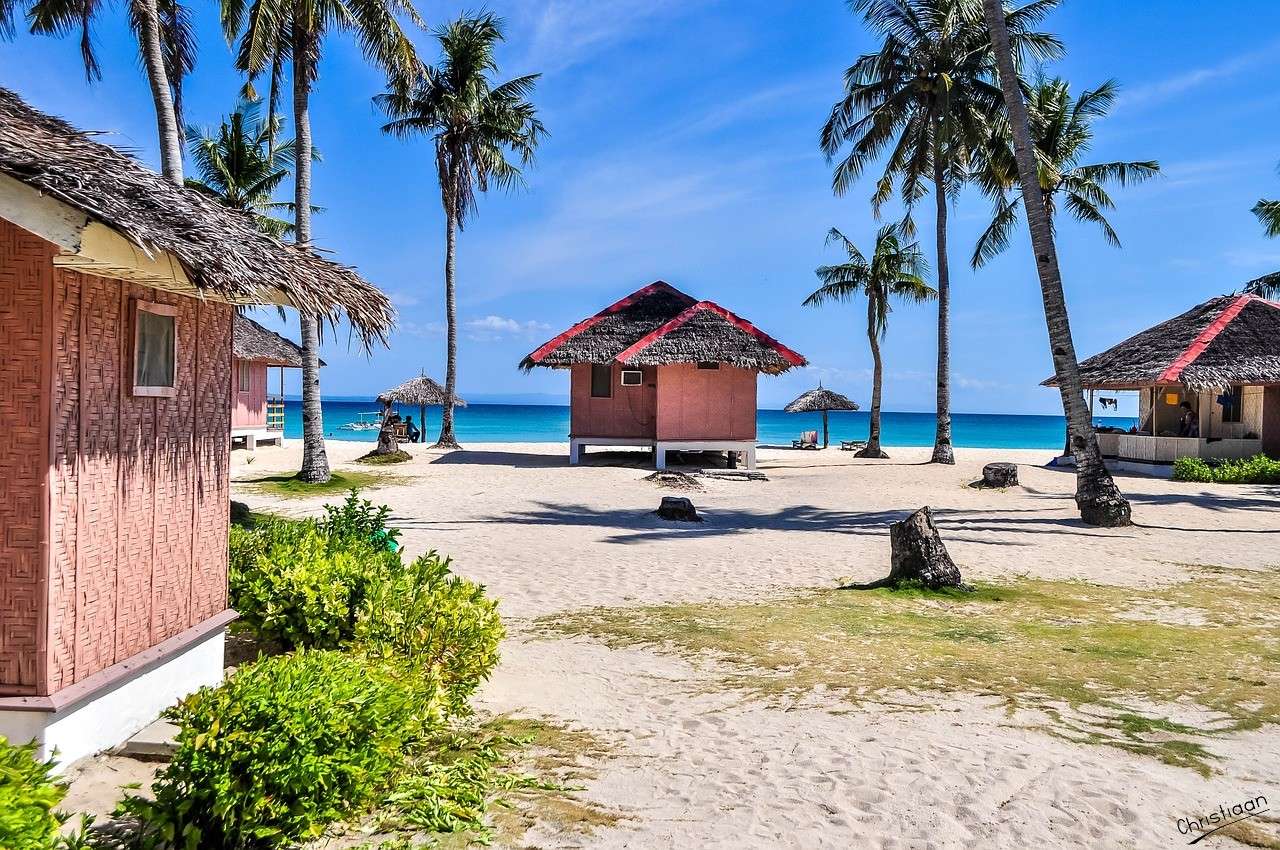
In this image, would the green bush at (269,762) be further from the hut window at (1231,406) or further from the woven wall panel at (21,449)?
the hut window at (1231,406)

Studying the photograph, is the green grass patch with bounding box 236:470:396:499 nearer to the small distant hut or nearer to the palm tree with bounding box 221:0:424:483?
the palm tree with bounding box 221:0:424:483

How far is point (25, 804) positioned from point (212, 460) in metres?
2.75

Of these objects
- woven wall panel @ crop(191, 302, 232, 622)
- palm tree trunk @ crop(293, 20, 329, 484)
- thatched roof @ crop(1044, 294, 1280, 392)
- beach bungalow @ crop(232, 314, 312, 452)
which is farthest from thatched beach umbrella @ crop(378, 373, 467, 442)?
woven wall panel @ crop(191, 302, 232, 622)

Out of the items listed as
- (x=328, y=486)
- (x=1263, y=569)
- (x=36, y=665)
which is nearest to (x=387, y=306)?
(x=36, y=665)

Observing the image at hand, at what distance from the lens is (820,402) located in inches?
1427

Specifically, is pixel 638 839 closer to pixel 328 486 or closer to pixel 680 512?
pixel 680 512

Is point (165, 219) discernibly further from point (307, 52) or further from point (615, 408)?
point (615, 408)

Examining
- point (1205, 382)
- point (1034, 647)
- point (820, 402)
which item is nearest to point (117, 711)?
point (1034, 647)

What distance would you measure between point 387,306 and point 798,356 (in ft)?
54.7

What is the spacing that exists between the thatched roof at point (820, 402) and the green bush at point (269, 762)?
33.3 meters

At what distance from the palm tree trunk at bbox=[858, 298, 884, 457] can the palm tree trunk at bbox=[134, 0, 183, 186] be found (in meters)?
21.8

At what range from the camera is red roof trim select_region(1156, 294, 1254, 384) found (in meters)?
20.2

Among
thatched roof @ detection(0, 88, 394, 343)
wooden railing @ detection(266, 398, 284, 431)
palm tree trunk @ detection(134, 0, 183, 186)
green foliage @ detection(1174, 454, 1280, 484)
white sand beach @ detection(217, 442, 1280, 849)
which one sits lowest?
white sand beach @ detection(217, 442, 1280, 849)

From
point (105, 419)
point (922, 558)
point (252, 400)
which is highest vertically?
point (252, 400)
